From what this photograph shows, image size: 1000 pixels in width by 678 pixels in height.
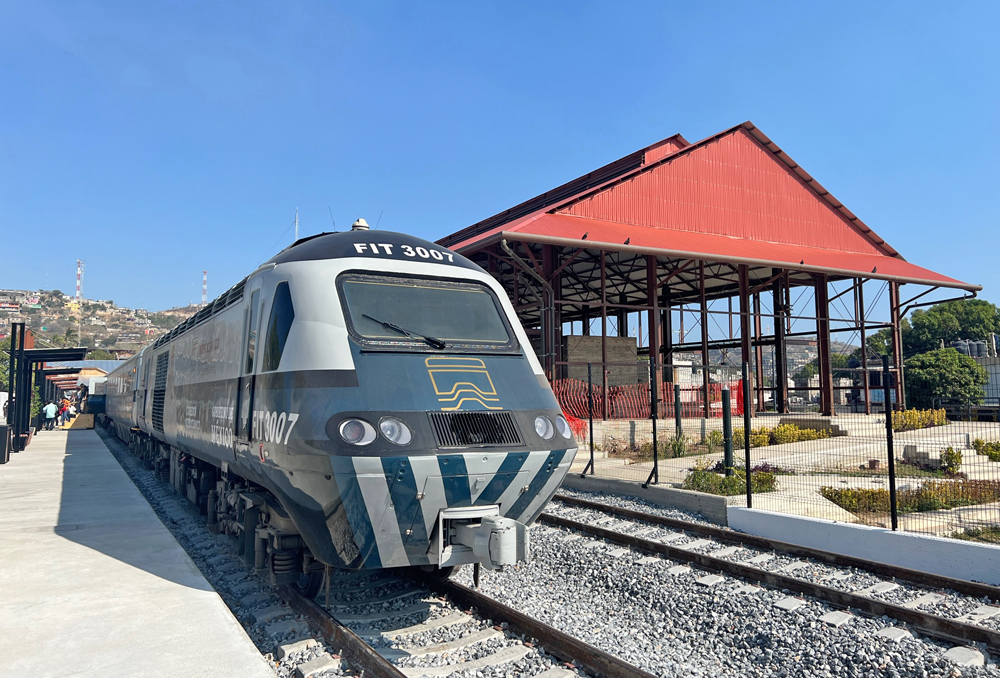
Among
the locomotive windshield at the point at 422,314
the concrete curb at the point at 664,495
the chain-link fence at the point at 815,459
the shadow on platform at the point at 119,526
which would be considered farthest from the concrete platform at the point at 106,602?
the chain-link fence at the point at 815,459

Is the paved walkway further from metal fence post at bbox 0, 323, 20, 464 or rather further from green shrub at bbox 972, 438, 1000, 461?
metal fence post at bbox 0, 323, 20, 464

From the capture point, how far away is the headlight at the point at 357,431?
4.80 m

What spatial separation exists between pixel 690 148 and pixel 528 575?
19.8m

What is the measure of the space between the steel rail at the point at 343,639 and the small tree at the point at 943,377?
4027 centimetres

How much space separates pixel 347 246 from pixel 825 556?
6055mm

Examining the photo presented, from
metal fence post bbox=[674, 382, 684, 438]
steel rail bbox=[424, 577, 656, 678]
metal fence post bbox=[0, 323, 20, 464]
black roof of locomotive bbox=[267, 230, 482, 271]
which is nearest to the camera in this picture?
steel rail bbox=[424, 577, 656, 678]

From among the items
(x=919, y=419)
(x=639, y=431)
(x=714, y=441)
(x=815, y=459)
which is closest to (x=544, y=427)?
(x=815, y=459)

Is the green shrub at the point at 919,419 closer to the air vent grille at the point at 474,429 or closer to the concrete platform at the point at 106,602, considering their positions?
the air vent grille at the point at 474,429

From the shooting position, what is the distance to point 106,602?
5730 mm

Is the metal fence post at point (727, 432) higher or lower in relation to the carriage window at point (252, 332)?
lower

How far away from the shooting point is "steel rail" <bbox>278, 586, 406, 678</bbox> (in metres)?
4.39

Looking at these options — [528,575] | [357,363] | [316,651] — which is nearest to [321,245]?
[357,363]

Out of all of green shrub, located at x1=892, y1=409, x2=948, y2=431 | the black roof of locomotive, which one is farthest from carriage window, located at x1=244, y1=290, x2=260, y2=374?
green shrub, located at x1=892, y1=409, x2=948, y2=431

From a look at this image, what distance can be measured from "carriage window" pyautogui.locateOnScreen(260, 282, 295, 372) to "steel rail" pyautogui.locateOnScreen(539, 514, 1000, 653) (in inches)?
186
